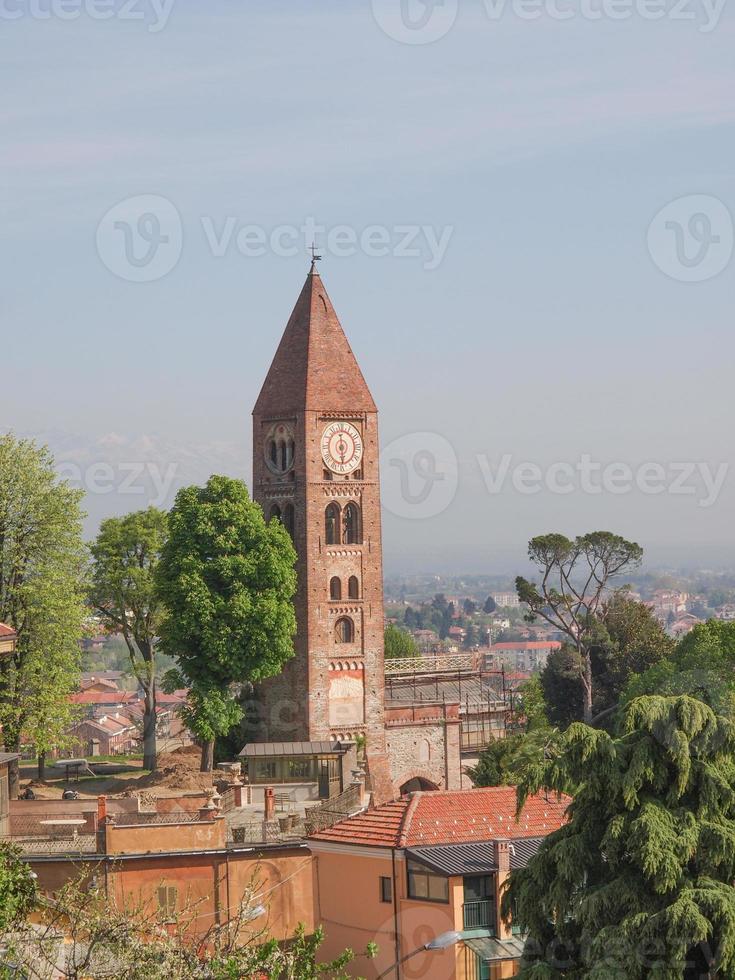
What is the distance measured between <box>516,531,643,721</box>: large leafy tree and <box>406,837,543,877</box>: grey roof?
4764cm

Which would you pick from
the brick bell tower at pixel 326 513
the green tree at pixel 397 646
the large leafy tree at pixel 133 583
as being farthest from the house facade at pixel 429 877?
the green tree at pixel 397 646

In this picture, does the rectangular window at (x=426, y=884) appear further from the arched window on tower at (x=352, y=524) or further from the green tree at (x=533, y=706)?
the green tree at (x=533, y=706)

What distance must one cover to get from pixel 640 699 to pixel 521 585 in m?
56.8

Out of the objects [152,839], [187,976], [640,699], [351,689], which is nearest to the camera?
[187,976]

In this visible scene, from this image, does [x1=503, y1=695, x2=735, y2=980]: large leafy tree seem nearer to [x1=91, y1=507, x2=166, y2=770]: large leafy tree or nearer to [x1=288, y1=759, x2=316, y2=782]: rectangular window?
[x1=288, y1=759, x2=316, y2=782]: rectangular window

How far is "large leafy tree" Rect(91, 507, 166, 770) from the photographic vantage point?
60906 mm

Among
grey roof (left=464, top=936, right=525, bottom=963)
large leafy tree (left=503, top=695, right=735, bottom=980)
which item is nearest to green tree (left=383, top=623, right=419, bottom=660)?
grey roof (left=464, top=936, right=525, bottom=963)

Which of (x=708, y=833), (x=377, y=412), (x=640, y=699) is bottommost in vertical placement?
(x=708, y=833)

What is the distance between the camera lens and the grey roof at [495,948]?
106 feet

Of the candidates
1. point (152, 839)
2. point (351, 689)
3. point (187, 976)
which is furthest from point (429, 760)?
point (187, 976)

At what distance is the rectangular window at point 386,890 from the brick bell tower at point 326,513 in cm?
2555

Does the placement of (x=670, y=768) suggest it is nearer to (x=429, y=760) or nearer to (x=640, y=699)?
(x=640, y=699)

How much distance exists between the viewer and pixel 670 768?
26.3m

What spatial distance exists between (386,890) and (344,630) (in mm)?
27725
